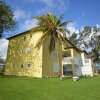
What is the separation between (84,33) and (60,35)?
3466 cm

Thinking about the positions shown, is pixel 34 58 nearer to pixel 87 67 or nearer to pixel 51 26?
pixel 51 26

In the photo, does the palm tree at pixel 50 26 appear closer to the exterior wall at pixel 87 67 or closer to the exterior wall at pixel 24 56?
the exterior wall at pixel 24 56

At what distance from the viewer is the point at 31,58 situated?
3347 centimetres

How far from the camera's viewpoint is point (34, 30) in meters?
33.4

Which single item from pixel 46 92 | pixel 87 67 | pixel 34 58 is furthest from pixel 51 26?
pixel 46 92

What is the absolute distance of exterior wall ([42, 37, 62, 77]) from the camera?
107ft

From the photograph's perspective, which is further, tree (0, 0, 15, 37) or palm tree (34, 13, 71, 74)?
tree (0, 0, 15, 37)

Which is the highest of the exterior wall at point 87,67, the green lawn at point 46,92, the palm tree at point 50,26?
the palm tree at point 50,26

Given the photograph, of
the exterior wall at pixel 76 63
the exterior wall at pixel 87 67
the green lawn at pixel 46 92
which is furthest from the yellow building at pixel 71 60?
the green lawn at pixel 46 92

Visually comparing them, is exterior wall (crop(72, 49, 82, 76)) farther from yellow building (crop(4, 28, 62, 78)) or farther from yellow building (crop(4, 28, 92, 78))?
yellow building (crop(4, 28, 62, 78))

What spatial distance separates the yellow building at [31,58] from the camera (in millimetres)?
32406

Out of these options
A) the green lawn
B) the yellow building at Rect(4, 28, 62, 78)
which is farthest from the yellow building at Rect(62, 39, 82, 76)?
the green lawn

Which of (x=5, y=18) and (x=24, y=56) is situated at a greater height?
(x=5, y=18)

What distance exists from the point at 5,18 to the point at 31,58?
8.90 metres
